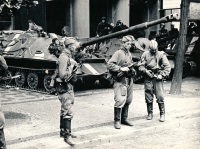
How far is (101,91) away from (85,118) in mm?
4622

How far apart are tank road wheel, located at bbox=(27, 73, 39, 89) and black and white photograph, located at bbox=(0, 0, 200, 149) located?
28 millimetres

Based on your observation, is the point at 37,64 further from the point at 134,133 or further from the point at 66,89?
the point at 66,89

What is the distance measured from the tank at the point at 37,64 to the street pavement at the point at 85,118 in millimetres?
591

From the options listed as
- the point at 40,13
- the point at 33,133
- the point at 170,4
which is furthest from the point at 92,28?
the point at 33,133

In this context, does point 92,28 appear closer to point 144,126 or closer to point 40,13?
point 40,13

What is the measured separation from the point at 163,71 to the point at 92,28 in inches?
671

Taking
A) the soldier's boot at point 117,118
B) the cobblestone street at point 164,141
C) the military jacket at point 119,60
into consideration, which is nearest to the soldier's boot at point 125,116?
the soldier's boot at point 117,118

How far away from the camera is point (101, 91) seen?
13.4 m

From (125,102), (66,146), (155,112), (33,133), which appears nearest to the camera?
(66,146)

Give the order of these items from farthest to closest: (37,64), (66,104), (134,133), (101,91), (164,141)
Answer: (101,91), (37,64), (134,133), (164,141), (66,104)

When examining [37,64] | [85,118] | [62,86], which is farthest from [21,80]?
[62,86]

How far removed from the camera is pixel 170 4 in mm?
18938

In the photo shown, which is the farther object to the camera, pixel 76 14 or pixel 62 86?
pixel 76 14

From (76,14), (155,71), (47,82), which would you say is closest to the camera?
(155,71)
